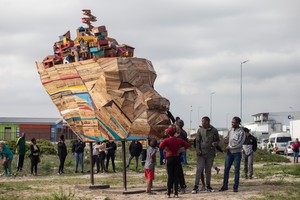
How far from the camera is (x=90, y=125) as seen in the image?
14.1 meters

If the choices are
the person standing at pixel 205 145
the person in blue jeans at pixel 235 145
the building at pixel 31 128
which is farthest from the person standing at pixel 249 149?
the building at pixel 31 128

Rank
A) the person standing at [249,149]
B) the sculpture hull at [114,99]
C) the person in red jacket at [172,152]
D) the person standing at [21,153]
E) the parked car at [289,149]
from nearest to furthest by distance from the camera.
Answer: the person in red jacket at [172,152] < the sculpture hull at [114,99] < the person standing at [249,149] < the person standing at [21,153] < the parked car at [289,149]

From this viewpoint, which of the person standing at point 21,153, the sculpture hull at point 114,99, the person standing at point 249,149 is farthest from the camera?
the person standing at point 21,153

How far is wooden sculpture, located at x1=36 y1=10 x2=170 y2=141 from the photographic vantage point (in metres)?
13.2

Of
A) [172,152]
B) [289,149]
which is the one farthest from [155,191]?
[289,149]

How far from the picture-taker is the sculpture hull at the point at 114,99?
13.1 m

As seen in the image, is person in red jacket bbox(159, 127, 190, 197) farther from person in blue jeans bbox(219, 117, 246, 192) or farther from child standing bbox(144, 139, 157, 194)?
person in blue jeans bbox(219, 117, 246, 192)

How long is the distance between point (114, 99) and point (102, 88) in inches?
19.3

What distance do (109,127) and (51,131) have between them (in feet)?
192

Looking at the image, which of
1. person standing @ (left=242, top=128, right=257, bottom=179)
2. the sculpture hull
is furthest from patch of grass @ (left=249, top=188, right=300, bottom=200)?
person standing @ (left=242, top=128, right=257, bottom=179)

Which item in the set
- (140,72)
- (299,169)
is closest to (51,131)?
(299,169)

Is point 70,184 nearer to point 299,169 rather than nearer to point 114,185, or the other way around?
point 114,185

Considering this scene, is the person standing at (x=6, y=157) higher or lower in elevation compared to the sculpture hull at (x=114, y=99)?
lower

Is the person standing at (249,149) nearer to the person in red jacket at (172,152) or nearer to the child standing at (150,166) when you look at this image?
the child standing at (150,166)
